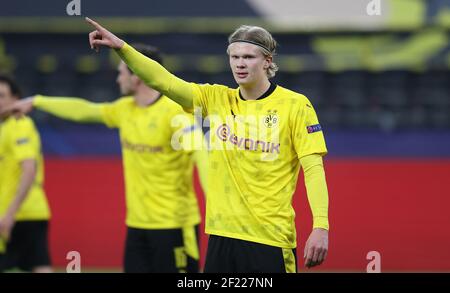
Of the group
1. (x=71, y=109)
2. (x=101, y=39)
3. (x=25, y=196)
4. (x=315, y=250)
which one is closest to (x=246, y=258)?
(x=315, y=250)

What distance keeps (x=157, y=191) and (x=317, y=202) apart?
1.94 meters

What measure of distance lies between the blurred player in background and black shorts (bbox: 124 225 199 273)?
149 cm

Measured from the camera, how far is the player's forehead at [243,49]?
14.7 feet

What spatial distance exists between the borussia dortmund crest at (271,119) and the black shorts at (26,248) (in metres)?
3.21

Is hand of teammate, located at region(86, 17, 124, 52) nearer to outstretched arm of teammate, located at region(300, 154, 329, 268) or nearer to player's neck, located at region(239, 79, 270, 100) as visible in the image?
player's neck, located at region(239, 79, 270, 100)

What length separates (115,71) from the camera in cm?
1296

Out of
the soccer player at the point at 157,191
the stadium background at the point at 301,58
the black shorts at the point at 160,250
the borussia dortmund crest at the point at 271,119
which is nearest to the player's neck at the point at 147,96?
the soccer player at the point at 157,191

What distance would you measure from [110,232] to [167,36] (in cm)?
477

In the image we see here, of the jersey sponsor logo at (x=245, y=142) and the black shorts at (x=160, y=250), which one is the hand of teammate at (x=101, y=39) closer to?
the jersey sponsor logo at (x=245, y=142)

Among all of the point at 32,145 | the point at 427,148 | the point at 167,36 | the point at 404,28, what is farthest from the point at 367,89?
the point at 32,145

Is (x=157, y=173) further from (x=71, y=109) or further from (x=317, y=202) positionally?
(x=317, y=202)

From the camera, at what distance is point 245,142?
4547 millimetres

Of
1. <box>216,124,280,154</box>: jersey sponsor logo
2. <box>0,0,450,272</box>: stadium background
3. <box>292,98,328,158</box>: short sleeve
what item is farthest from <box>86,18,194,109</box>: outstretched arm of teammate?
<box>0,0,450,272</box>: stadium background

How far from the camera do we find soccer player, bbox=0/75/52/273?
6.92 metres
